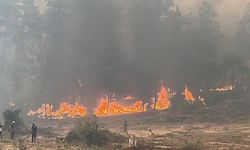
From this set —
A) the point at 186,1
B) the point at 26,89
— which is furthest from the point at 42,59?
the point at 186,1

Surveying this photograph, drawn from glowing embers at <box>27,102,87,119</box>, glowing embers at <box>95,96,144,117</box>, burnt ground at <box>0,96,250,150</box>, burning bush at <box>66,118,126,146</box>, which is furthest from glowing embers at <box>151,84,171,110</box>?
burning bush at <box>66,118,126,146</box>

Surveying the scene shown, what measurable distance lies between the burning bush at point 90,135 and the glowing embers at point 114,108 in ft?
98.6

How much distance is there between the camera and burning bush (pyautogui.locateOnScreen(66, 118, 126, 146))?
32250 mm

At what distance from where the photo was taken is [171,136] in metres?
39.0

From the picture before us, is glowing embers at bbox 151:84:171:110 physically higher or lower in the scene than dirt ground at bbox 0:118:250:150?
higher

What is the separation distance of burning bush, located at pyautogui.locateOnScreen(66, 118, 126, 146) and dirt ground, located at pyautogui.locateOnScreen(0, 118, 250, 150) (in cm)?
118

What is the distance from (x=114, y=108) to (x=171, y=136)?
2842 cm

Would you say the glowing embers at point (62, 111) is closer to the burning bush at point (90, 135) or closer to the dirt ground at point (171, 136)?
the dirt ground at point (171, 136)

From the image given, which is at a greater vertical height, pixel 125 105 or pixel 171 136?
pixel 125 105

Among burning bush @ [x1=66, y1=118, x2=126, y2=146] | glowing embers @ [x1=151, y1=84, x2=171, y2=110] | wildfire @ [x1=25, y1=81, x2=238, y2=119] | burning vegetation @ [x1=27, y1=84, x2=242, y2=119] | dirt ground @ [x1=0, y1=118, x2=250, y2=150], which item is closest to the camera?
dirt ground @ [x1=0, y1=118, x2=250, y2=150]

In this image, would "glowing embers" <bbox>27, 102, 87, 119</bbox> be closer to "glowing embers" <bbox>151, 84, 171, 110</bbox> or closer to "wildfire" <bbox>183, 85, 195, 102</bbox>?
"glowing embers" <bbox>151, 84, 171, 110</bbox>

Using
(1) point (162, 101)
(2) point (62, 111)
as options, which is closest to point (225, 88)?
(1) point (162, 101)

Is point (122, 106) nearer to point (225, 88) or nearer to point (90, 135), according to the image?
point (225, 88)

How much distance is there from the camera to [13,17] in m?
86.1
